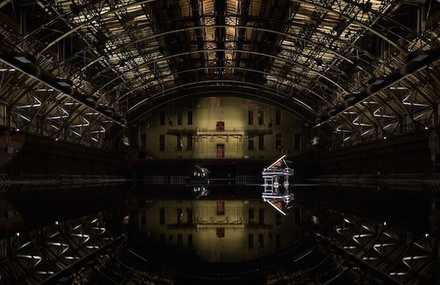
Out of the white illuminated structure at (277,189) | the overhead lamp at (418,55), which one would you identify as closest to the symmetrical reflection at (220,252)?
the white illuminated structure at (277,189)

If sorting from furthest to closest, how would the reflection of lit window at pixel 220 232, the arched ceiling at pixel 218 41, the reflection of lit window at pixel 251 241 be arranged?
the arched ceiling at pixel 218 41 → the reflection of lit window at pixel 220 232 → the reflection of lit window at pixel 251 241

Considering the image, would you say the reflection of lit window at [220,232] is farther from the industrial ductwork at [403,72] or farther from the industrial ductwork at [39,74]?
the industrial ductwork at [39,74]

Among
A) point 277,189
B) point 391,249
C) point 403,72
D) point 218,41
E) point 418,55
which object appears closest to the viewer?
point 391,249

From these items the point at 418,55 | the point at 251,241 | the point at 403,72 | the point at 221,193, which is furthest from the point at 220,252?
the point at 403,72

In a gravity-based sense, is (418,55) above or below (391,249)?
above

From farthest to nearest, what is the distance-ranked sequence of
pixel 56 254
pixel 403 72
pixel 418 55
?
1. pixel 403 72
2. pixel 418 55
3. pixel 56 254

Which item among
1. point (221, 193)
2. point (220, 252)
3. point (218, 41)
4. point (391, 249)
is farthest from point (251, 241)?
point (218, 41)

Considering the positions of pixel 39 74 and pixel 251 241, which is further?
pixel 39 74

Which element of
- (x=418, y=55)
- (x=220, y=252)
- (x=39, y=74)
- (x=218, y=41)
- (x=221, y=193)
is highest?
(x=218, y=41)

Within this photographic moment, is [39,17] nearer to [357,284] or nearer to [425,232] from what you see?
[425,232]

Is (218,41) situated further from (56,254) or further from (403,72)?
(56,254)

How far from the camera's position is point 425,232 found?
7.11 metres

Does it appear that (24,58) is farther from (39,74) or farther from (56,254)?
(56,254)

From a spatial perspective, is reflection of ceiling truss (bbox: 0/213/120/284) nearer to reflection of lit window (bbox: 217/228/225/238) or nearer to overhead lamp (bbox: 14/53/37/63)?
reflection of lit window (bbox: 217/228/225/238)
